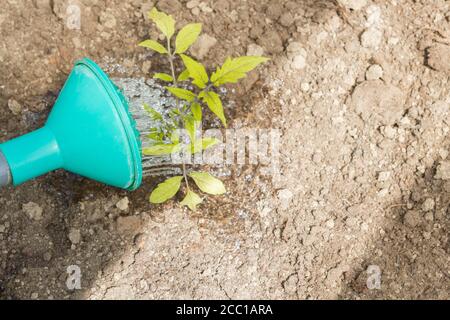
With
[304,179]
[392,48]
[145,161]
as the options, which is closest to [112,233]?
[145,161]

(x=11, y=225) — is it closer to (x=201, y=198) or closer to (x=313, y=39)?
(x=201, y=198)

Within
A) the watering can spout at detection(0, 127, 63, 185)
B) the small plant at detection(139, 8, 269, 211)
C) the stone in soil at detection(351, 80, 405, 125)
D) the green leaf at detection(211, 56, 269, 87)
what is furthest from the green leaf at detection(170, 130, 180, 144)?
the stone in soil at detection(351, 80, 405, 125)

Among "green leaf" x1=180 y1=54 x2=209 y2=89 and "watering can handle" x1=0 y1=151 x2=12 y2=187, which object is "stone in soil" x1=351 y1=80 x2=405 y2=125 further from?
"watering can handle" x1=0 y1=151 x2=12 y2=187

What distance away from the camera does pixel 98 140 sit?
1779 millimetres

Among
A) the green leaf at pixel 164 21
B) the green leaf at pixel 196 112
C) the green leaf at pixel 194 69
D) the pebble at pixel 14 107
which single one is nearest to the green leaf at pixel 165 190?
the green leaf at pixel 196 112

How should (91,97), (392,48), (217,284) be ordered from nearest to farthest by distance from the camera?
(91,97) → (217,284) → (392,48)

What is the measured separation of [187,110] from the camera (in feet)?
6.79

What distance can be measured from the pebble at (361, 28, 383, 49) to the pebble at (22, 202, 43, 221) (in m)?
1.19

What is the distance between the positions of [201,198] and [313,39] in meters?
0.66

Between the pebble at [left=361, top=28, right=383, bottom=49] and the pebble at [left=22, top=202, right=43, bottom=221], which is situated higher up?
the pebble at [left=361, top=28, right=383, bottom=49]

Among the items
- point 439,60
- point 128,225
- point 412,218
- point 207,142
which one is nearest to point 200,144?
point 207,142

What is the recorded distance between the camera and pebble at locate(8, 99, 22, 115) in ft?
6.79

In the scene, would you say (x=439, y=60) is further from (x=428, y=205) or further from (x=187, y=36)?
(x=187, y=36)

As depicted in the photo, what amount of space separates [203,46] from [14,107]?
2.13 ft
